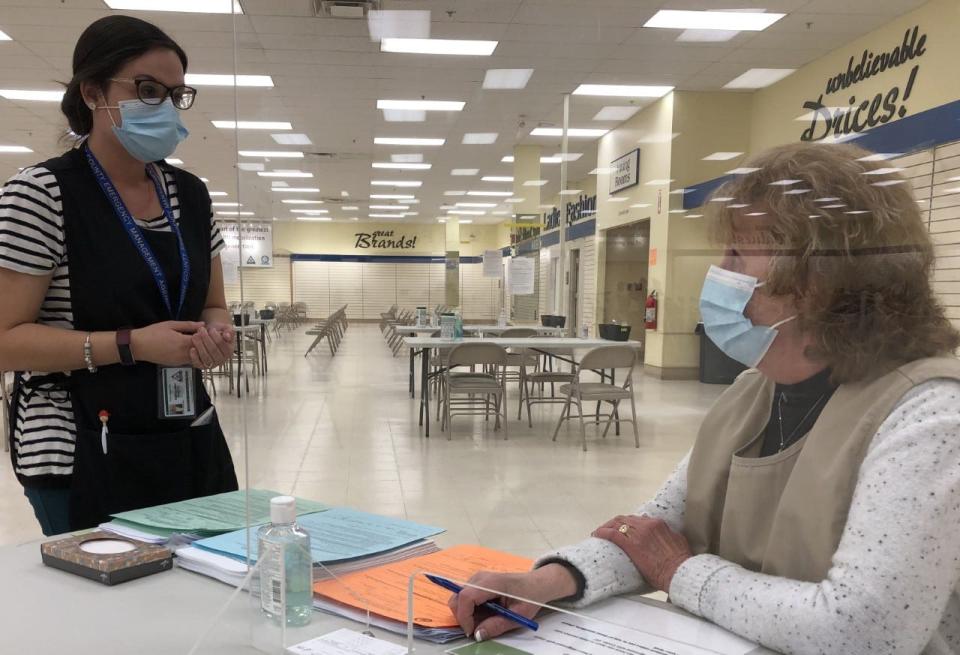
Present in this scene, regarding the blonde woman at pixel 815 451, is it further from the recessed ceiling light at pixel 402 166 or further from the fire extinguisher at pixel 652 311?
the recessed ceiling light at pixel 402 166

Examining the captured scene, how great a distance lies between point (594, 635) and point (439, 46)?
6736 millimetres

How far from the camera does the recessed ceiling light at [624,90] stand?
10.8 ft

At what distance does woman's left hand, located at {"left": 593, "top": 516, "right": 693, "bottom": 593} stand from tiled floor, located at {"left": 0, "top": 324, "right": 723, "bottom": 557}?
1.38 metres

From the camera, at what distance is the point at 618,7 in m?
5.43

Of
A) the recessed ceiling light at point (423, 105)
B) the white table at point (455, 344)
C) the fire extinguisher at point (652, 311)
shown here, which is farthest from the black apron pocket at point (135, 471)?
the recessed ceiling light at point (423, 105)

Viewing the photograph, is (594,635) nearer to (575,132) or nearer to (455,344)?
(455,344)

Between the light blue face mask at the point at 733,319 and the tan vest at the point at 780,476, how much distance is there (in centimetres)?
8

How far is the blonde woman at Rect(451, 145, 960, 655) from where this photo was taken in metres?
0.66

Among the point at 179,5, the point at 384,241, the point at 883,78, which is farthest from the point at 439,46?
the point at 384,241

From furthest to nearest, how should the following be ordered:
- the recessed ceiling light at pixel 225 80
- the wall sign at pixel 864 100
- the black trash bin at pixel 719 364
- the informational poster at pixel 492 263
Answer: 1. the informational poster at pixel 492 263
2. the recessed ceiling light at pixel 225 80
3. the wall sign at pixel 864 100
4. the black trash bin at pixel 719 364

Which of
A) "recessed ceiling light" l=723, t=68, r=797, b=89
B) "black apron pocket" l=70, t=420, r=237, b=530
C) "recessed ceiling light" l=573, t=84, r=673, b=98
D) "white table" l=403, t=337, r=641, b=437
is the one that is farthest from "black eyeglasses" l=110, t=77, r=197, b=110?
"white table" l=403, t=337, r=641, b=437

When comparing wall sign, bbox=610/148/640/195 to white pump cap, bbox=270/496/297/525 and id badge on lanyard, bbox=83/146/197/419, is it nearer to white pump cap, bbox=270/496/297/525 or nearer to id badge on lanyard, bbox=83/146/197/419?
id badge on lanyard, bbox=83/146/197/419

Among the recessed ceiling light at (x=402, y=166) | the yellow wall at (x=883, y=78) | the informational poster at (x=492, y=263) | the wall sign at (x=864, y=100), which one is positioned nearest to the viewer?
the wall sign at (x=864, y=100)

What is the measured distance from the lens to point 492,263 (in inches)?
403
